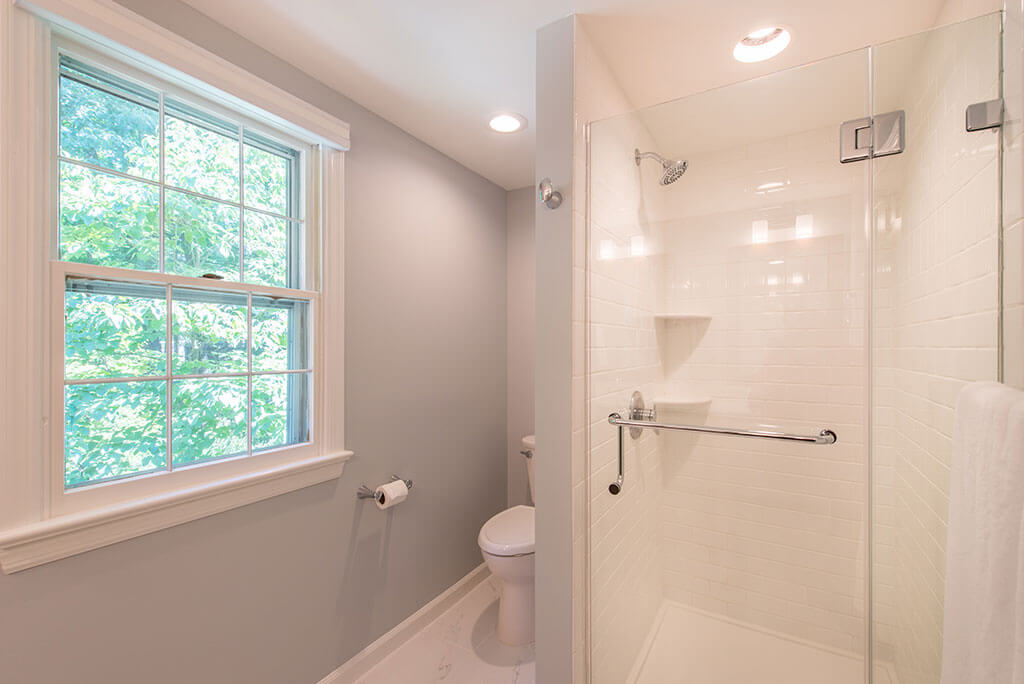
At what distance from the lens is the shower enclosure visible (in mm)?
1059

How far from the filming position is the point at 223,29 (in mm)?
1361

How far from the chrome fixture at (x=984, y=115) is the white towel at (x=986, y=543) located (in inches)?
23.3

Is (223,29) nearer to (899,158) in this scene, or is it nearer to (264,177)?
(264,177)

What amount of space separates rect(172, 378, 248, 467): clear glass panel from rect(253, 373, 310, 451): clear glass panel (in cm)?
5

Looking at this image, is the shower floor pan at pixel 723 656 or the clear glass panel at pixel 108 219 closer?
the clear glass panel at pixel 108 219

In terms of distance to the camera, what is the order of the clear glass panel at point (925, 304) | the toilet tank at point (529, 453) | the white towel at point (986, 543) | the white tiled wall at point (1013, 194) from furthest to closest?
1. the toilet tank at point (529, 453)
2. the clear glass panel at point (925, 304)
3. the white tiled wall at point (1013, 194)
4. the white towel at point (986, 543)

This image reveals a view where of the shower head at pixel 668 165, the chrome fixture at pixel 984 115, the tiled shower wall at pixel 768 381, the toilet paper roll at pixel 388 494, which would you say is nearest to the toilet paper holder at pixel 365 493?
the toilet paper roll at pixel 388 494

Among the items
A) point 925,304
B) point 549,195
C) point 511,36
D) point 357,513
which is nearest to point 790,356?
point 925,304

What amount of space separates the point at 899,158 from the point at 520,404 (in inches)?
82.3

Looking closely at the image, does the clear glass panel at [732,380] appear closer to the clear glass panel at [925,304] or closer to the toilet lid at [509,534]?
the clear glass panel at [925,304]

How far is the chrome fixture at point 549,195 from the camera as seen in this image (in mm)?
1292

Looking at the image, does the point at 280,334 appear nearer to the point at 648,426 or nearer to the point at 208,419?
the point at 208,419

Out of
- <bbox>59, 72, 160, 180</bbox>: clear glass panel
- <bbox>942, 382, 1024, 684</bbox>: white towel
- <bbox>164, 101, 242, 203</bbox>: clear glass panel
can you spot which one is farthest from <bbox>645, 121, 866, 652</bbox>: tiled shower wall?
<bbox>59, 72, 160, 180</bbox>: clear glass panel

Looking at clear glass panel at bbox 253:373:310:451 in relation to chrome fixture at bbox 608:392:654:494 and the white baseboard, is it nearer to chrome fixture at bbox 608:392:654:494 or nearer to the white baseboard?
the white baseboard
